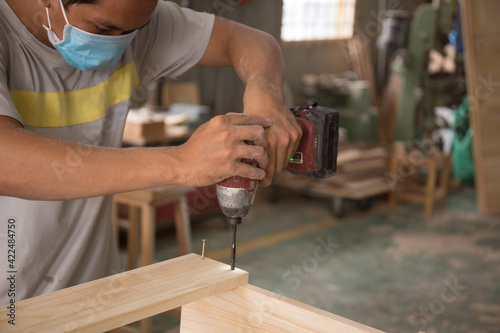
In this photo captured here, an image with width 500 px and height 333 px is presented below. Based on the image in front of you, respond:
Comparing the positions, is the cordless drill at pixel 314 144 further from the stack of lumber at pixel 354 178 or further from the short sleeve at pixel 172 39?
the stack of lumber at pixel 354 178

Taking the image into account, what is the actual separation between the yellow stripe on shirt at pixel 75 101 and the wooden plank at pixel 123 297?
40 cm

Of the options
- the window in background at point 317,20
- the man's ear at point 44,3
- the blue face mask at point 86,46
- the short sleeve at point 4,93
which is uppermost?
the window in background at point 317,20

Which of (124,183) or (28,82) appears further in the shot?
(28,82)

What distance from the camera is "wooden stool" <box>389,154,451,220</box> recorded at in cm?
494

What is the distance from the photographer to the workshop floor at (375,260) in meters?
3.22

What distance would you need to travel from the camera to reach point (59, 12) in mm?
1183

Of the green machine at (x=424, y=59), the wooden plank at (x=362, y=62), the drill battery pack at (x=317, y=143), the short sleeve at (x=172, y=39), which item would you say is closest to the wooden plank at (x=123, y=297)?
the drill battery pack at (x=317, y=143)

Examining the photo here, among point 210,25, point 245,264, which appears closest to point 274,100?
point 210,25

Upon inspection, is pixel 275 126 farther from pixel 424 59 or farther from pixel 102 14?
pixel 424 59

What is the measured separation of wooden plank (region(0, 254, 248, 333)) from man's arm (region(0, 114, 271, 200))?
8.7 inches

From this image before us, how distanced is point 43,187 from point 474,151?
4.73 meters

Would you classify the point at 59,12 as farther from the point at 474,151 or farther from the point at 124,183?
the point at 474,151

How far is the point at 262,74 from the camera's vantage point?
1.40 meters

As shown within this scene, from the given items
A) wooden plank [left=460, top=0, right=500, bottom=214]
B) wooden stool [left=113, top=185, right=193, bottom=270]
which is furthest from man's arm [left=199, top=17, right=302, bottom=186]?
wooden plank [left=460, top=0, right=500, bottom=214]
